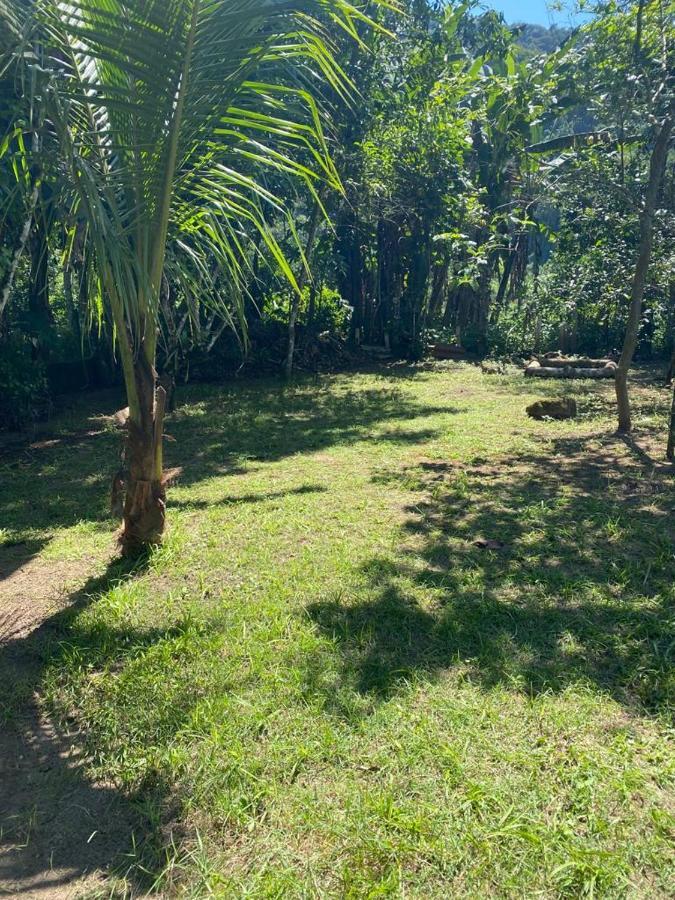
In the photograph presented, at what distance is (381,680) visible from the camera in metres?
2.93

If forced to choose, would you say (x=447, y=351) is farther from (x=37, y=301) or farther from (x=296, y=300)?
(x=37, y=301)

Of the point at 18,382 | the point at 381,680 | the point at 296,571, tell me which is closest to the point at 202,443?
the point at 18,382

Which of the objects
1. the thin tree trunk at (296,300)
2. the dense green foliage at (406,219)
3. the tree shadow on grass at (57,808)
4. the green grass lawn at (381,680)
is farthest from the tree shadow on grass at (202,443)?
the tree shadow on grass at (57,808)

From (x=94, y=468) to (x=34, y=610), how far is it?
11.6 ft

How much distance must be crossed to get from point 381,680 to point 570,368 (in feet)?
35.8

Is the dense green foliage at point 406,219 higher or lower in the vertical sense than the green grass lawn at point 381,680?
higher

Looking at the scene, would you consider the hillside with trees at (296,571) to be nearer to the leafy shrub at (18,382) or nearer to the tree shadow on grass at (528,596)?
the tree shadow on grass at (528,596)

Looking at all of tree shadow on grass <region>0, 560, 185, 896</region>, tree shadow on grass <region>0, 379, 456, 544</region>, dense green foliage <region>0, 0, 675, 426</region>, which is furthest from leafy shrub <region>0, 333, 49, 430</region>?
tree shadow on grass <region>0, 560, 185, 896</region>

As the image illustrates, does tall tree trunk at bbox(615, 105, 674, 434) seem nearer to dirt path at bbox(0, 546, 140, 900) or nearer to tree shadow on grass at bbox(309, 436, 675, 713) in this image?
tree shadow on grass at bbox(309, 436, 675, 713)

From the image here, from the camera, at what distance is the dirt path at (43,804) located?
214 cm

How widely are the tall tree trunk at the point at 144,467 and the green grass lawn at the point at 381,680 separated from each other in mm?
173

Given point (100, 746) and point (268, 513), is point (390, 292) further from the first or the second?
point (100, 746)

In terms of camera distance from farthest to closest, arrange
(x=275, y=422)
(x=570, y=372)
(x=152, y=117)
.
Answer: (x=570, y=372) < (x=275, y=422) < (x=152, y=117)

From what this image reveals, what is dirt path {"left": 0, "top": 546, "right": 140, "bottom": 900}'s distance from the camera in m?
2.14
